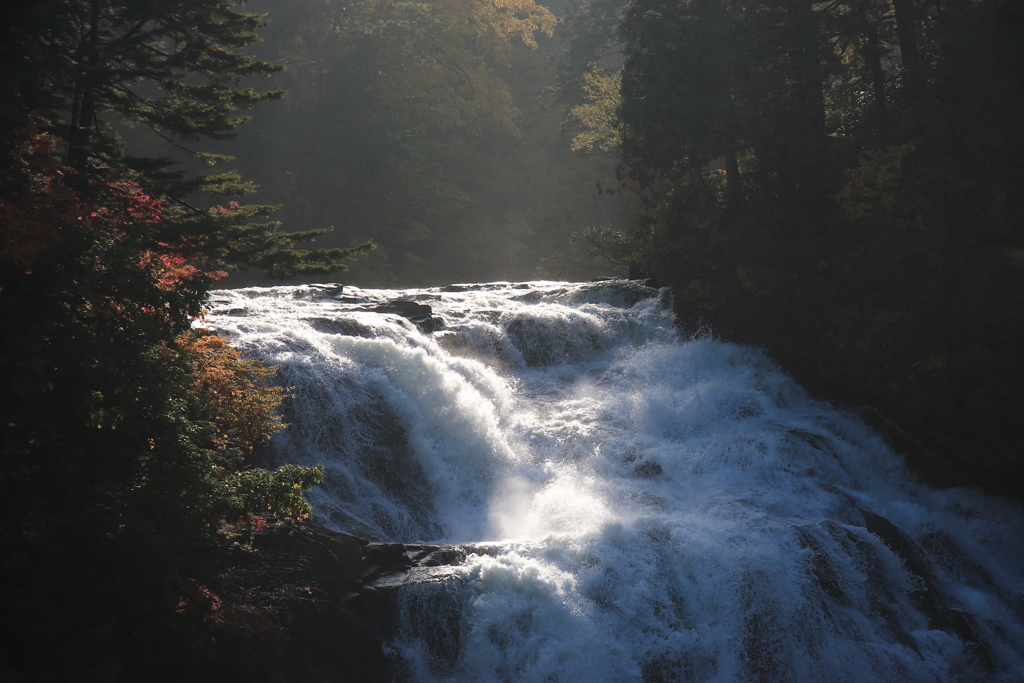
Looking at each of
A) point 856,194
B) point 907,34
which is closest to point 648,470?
point 856,194

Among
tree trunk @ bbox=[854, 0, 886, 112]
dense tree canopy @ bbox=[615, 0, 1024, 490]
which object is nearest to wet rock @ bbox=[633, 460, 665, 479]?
dense tree canopy @ bbox=[615, 0, 1024, 490]

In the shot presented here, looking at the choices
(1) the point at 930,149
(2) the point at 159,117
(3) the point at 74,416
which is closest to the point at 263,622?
(3) the point at 74,416

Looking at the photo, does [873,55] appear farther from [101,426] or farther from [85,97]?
[101,426]

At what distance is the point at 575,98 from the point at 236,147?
1649 centimetres

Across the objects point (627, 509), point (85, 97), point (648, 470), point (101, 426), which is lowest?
point (627, 509)

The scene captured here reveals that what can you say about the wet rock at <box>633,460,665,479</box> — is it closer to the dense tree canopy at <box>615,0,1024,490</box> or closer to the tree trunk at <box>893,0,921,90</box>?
the dense tree canopy at <box>615,0,1024,490</box>

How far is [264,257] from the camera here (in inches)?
431

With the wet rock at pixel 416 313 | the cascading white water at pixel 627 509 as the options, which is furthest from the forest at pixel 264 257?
the wet rock at pixel 416 313

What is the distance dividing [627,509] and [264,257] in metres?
7.02

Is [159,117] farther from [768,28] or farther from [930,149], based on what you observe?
[930,149]

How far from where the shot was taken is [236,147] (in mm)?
28156

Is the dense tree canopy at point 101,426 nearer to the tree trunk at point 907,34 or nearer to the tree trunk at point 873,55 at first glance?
the tree trunk at point 873,55

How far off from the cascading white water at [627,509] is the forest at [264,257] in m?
1.07

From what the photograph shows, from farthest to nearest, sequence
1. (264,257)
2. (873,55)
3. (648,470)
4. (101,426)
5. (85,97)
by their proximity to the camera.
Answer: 1. (873,55)
2. (264,257)
3. (648,470)
4. (85,97)
5. (101,426)
